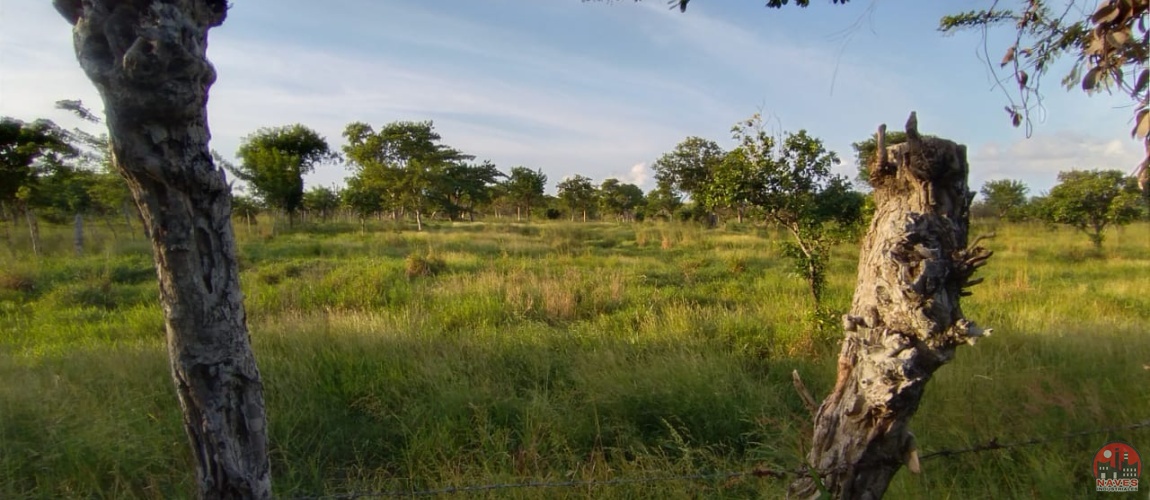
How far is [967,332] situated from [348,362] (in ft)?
14.0

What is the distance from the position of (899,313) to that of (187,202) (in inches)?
73.4

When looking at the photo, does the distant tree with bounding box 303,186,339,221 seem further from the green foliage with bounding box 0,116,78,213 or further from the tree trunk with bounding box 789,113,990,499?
the tree trunk with bounding box 789,113,990,499

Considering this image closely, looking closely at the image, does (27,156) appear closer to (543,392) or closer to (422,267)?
(422,267)

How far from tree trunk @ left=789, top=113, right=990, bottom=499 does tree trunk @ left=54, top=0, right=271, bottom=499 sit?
1692 millimetres

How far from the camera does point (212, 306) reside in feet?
4.39

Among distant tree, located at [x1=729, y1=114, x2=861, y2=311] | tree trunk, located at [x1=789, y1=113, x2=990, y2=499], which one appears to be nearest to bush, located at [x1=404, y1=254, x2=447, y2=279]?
distant tree, located at [x1=729, y1=114, x2=861, y2=311]

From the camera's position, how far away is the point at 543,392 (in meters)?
3.95

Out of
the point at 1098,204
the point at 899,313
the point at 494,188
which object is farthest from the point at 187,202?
the point at 494,188

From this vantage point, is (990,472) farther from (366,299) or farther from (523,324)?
(366,299)

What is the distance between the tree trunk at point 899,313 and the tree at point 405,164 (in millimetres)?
25132

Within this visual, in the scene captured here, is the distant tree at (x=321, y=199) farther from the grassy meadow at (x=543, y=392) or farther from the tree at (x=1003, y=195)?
the tree at (x=1003, y=195)

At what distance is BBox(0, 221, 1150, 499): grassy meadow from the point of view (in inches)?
110

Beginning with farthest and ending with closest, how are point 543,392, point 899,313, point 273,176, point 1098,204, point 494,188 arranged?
point 494,188 < point 273,176 < point 1098,204 < point 543,392 < point 899,313

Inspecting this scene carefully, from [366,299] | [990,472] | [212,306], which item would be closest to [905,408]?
[212,306]
